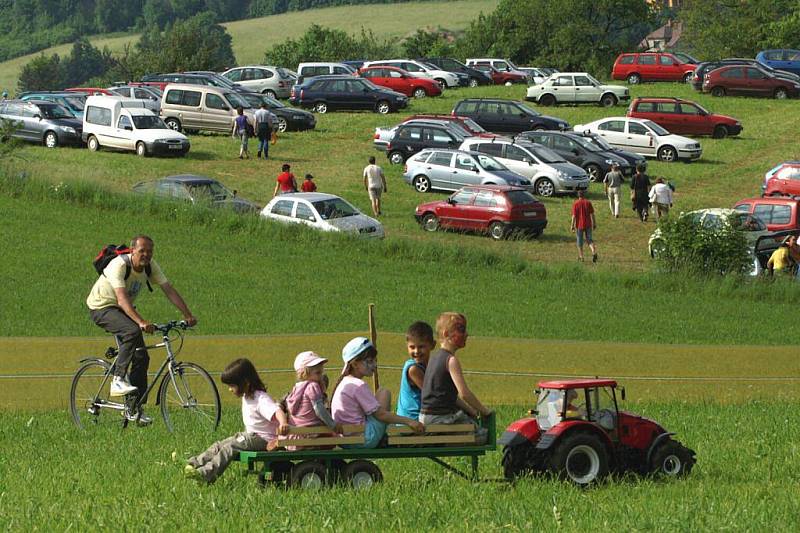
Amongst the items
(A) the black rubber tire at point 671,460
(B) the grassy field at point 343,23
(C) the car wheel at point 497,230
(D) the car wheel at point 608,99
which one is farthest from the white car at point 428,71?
(B) the grassy field at point 343,23

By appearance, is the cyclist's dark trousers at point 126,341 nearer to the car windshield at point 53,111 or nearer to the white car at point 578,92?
the car windshield at point 53,111

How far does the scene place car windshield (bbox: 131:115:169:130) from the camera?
149 ft

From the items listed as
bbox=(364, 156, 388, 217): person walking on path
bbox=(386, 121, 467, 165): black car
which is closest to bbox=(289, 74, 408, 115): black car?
bbox=(386, 121, 467, 165): black car

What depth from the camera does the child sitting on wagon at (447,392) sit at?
10320mm

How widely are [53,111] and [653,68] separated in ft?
97.0

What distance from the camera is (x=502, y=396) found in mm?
17391

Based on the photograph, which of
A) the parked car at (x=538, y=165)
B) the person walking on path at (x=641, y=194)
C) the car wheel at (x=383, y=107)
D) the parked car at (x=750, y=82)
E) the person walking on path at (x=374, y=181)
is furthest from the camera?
the parked car at (x=750, y=82)

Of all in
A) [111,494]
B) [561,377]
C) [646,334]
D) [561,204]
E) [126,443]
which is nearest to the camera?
[111,494]

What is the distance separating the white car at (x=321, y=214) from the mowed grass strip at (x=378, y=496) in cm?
1966

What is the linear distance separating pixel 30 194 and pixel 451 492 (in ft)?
88.9

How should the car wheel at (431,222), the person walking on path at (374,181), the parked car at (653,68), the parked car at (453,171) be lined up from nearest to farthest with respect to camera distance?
the car wheel at (431,222) < the person walking on path at (374,181) < the parked car at (453,171) < the parked car at (653,68)

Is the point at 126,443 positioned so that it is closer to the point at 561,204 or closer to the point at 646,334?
the point at 646,334

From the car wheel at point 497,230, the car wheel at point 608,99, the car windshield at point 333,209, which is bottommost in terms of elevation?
the car wheel at point 497,230

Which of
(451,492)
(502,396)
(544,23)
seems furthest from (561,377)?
(544,23)
